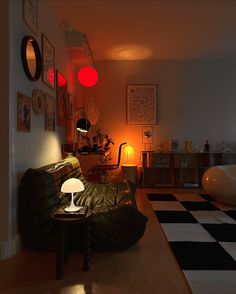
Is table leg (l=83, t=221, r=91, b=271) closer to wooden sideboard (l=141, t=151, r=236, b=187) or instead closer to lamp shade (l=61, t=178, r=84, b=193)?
lamp shade (l=61, t=178, r=84, b=193)

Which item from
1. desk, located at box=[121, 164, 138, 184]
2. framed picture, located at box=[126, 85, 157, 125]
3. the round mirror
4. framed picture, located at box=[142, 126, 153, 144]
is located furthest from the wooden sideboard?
the round mirror

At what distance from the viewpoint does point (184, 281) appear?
1808 mm

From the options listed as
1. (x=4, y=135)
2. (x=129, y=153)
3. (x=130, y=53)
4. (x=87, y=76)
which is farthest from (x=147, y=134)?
(x=4, y=135)

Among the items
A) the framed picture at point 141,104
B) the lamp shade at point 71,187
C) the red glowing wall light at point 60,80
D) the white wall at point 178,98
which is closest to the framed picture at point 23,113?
the lamp shade at point 71,187

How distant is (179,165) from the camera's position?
5.35m

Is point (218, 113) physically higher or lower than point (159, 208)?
higher

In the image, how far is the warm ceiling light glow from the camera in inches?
189

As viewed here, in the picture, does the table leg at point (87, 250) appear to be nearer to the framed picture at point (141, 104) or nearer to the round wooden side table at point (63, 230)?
the round wooden side table at point (63, 230)

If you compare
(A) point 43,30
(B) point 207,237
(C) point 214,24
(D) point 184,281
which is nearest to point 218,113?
(C) point 214,24

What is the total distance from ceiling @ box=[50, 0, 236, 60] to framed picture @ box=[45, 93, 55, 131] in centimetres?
126

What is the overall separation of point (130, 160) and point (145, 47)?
240 centimetres

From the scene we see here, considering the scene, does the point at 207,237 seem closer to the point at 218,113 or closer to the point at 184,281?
the point at 184,281

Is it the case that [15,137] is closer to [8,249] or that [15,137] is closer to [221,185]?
[8,249]

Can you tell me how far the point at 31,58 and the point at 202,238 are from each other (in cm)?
259
